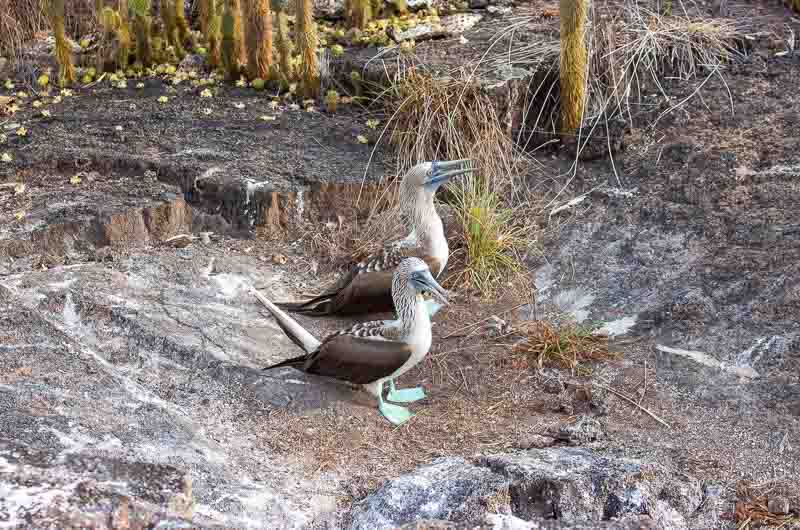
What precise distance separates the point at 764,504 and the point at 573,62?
3610mm

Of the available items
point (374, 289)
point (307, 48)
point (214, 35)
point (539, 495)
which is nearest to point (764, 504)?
point (539, 495)

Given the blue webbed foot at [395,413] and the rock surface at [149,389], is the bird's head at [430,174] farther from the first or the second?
the blue webbed foot at [395,413]

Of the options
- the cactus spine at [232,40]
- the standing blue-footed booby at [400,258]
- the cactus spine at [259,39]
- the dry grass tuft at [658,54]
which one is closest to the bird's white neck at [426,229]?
the standing blue-footed booby at [400,258]

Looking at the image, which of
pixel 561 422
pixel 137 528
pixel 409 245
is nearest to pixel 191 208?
pixel 409 245

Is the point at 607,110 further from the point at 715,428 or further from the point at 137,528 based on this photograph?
the point at 137,528

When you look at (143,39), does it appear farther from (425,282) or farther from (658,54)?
(425,282)

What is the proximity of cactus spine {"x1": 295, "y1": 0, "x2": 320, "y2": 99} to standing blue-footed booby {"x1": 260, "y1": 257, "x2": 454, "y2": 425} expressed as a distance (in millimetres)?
2762

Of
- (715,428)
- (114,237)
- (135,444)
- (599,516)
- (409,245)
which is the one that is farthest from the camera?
(114,237)

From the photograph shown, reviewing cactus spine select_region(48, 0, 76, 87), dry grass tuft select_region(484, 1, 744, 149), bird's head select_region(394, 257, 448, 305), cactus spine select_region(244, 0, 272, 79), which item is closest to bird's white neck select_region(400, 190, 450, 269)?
bird's head select_region(394, 257, 448, 305)

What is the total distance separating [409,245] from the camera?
5.59 meters

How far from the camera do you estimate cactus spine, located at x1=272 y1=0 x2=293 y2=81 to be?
23.0ft

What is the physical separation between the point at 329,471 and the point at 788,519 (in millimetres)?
1865

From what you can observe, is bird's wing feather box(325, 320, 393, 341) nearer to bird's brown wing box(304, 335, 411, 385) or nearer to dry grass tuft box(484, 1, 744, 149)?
bird's brown wing box(304, 335, 411, 385)

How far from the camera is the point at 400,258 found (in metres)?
5.51
